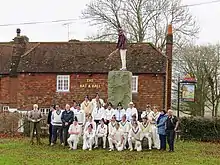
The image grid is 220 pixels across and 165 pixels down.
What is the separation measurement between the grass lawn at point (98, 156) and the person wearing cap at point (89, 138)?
535 mm

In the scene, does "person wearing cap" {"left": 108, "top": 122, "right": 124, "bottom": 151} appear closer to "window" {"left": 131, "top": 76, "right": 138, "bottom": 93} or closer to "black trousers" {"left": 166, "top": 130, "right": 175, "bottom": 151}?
"black trousers" {"left": 166, "top": 130, "right": 175, "bottom": 151}

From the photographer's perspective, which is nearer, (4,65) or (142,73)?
(142,73)

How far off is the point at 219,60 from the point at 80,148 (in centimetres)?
3060

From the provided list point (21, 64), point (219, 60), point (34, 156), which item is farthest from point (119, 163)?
point (219, 60)

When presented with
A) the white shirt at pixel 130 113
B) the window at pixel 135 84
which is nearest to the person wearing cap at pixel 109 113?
the white shirt at pixel 130 113

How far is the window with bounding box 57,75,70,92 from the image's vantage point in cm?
4022

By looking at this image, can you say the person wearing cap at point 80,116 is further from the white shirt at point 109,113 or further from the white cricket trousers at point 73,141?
the white shirt at point 109,113

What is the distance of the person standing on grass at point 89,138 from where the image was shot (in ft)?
76.4

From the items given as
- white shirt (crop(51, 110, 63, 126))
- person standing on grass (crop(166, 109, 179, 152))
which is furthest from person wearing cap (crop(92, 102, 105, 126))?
person standing on grass (crop(166, 109, 179, 152))

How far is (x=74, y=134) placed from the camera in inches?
927

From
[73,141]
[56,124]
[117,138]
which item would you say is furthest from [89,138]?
[56,124]

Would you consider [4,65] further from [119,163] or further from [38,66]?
[119,163]

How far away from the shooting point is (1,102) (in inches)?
1655

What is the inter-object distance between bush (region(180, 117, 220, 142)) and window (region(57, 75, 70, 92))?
43.1 feet
